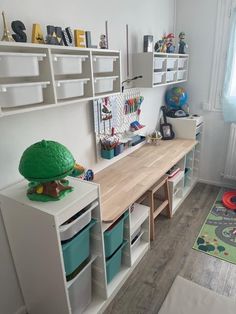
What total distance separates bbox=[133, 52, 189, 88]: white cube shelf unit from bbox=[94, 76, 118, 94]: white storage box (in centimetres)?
61

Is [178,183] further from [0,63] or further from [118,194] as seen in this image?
[0,63]

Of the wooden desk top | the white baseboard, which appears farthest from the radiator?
the white baseboard

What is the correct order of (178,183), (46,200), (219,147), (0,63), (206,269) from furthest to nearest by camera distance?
(219,147)
(178,183)
(206,269)
(46,200)
(0,63)

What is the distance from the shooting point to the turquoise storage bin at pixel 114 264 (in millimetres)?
1723

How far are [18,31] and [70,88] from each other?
39cm

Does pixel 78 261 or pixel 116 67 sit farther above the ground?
pixel 116 67

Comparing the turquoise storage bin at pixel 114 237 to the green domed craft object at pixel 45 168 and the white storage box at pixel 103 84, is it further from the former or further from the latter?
the white storage box at pixel 103 84

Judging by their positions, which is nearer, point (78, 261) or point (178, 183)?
point (78, 261)

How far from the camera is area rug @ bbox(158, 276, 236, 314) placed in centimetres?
163

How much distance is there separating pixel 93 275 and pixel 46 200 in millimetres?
759

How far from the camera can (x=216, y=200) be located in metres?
3.00

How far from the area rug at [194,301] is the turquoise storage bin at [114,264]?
41 cm

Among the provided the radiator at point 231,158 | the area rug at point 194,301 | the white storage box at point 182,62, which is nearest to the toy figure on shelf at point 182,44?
the white storage box at point 182,62

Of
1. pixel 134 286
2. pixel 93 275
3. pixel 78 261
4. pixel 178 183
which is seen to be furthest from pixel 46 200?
pixel 178 183
